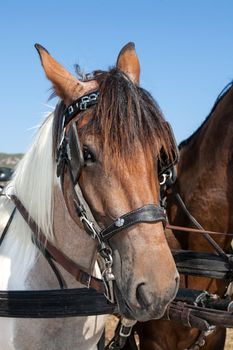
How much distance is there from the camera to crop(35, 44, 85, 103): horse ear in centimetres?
289

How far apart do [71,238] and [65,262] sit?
0.45 feet

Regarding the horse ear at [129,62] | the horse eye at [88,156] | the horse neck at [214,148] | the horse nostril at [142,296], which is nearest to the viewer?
the horse nostril at [142,296]

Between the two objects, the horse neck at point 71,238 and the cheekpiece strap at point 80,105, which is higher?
the cheekpiece strap at point 80,105

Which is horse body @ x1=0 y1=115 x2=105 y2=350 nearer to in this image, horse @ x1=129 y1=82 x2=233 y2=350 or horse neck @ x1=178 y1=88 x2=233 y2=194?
horse @ x1=129 y1=82 x2=233 y2=350

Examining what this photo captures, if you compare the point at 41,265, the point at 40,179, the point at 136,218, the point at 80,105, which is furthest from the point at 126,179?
the point at 41,265

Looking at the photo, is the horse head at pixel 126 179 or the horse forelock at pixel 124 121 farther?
the horse forelock at pixel 124 121

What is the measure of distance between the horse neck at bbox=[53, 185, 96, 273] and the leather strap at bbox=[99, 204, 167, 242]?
1.34 ft

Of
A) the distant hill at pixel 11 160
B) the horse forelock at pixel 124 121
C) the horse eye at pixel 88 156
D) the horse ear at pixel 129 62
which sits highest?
the horse ear at pixel 129 62

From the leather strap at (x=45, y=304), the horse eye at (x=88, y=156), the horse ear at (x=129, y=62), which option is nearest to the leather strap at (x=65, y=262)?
the leather strap at (x=45, y=304)

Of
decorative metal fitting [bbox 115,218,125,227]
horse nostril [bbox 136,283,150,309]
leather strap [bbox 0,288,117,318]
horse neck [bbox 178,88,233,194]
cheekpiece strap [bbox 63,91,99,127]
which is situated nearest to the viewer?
horse nostril [bbox 136,283,150,309]

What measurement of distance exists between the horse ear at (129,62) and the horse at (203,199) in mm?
1042

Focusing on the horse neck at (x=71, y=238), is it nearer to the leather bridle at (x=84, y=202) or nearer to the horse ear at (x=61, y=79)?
the leather bridle at (x=84, y=202)

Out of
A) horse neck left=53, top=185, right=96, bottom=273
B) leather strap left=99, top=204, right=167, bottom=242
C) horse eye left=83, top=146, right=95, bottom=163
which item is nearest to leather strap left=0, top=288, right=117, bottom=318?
horse neck left=53, top=185, right=96, bottom=273

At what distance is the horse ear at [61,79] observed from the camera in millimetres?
2893
